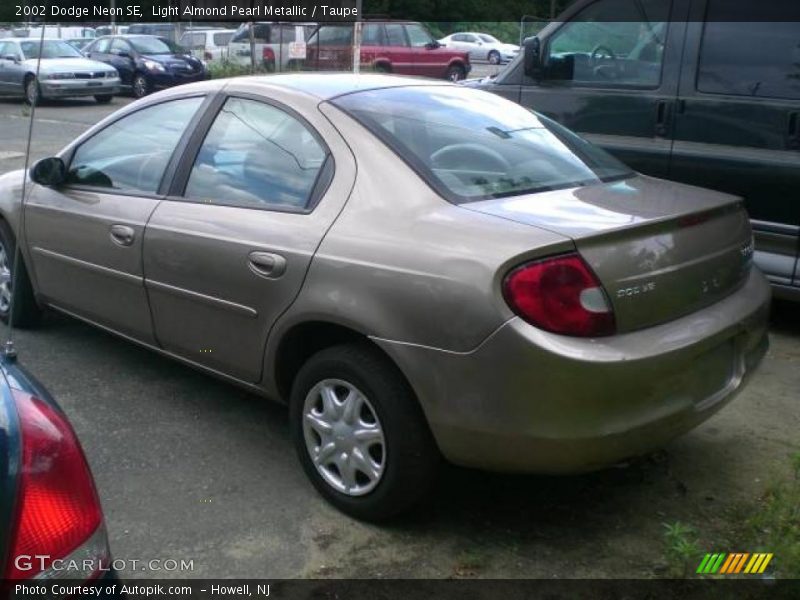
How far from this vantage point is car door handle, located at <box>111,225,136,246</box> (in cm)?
402

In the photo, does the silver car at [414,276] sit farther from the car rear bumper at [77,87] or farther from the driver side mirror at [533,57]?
the car rear bumper at [77,87]

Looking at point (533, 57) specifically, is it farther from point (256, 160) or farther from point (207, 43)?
point (207, 43)

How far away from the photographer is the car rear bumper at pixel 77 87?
20.3 meters

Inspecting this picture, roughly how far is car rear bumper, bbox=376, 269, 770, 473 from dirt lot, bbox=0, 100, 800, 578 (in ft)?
1.27

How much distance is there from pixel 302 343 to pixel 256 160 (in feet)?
2.75

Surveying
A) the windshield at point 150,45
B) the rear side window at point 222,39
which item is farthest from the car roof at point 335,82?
the rear side window at point 222,39

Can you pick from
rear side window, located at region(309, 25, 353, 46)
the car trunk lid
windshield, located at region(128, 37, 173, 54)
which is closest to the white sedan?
rear side window, located at region(309, 25, 353, 46)

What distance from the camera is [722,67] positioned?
5363 millimetres

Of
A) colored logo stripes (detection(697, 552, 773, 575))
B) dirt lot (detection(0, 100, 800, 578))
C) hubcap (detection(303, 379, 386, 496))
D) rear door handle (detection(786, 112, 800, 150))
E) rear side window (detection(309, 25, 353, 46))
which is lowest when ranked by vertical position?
dirt lot (detection(0, 100, 800, 578))

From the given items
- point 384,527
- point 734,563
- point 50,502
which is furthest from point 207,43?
point 50,502

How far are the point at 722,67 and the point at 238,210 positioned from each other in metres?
3.28

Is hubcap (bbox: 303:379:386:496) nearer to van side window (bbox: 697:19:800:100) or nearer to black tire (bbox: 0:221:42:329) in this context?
black tire (bbox: 0:221:42:329)

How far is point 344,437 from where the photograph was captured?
322cm

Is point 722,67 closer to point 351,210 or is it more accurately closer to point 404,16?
point 351,210
